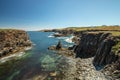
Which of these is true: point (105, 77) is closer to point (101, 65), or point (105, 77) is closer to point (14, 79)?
point (101, 65)

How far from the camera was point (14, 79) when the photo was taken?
44.7m

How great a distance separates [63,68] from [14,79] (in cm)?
1698

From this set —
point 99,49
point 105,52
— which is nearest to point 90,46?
point 99,49

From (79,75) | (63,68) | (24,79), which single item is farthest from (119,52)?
(24,79)

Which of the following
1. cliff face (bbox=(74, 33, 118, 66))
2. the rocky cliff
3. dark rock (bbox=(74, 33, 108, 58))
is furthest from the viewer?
dark rock (bbox=(74, 33, 108, 58))

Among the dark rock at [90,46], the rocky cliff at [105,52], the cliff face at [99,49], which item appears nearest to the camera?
the rocky cliff at [105,52]

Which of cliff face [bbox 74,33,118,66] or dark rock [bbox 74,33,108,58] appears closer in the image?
cliff face [bbox 74,33,118,66]

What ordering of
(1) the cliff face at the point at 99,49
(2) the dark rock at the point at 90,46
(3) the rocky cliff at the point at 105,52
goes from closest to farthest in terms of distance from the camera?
(3) the rocky cliff at the point at 105,52, (1) the cliff face at the point at 99,49, (2) the dark rock at the point at 90,46

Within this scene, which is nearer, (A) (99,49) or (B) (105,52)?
(B) (105,52)

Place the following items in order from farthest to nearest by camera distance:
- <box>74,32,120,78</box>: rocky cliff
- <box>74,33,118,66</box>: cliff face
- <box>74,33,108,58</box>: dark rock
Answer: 1. <box>74,33,108,58</box>: dark rock
2. <box>74,33,118,66</box>: cliff face
3. <box>74,32,120,78</box>: rocky cliff

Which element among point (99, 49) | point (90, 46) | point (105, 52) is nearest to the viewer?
point (105, 52)

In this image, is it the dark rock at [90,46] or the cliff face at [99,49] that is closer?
the cliff face at [99,49]

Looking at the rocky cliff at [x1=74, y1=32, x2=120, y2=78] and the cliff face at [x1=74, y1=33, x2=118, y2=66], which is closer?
the rocky cliff at [x1=74, y1=32, x2=120, y2=78]

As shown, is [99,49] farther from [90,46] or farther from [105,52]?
[90,46]
